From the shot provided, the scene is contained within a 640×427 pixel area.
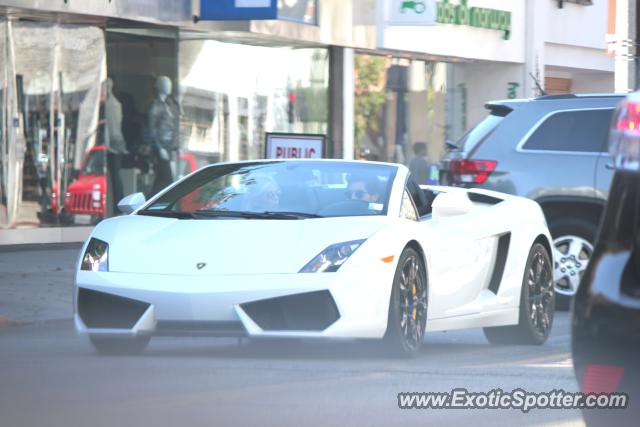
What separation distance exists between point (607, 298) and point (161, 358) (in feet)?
17.7

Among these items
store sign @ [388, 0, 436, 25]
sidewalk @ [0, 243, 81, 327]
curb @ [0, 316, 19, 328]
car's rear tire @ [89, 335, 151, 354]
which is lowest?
sidewalk @ [0, 243, 81, 327]

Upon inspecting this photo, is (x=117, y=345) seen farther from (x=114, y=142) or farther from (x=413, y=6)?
(x=413, y=6)

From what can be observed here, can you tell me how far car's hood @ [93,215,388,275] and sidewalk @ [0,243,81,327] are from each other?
130 inches

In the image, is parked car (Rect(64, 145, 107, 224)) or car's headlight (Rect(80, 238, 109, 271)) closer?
car's headlight (Rect(80, 238, 109, 271))

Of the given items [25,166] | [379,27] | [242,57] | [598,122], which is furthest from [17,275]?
[379,27]

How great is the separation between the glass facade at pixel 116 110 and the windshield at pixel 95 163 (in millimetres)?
14

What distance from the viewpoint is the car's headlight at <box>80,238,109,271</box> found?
9.30 metres

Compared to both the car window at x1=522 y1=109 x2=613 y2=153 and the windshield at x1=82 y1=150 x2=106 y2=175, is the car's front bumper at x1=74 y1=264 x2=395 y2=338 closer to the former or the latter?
the car window at x1=522 y1=109 x2=613 y2=153

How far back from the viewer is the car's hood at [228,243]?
358 inches

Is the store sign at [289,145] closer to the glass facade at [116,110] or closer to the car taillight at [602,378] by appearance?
the glass facade at [116,110]

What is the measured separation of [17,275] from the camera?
16.4m

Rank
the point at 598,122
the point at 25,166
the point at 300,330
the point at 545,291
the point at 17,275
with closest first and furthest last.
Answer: the point at 300,330, the point at 545,291, the point at 598,122, the point at 17,275, the point at 25,166

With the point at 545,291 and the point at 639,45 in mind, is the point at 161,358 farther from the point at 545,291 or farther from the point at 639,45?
the point at 639,45

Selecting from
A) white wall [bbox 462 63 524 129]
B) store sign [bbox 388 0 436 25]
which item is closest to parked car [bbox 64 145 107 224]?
store sign [bbox 388 0 436 25]
